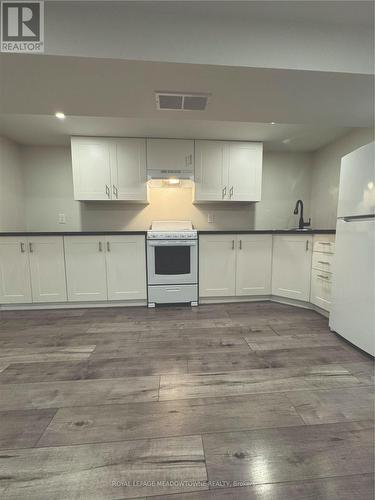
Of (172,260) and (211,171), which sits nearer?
(172,260)

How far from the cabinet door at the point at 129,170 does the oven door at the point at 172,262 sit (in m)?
0.76

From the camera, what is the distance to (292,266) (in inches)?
105

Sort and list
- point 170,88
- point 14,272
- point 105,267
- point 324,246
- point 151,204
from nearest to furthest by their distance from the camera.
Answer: point 170,88
point 324,246
point 14,272
point 105,267
point 151,204

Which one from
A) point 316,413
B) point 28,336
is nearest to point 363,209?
point 316,413

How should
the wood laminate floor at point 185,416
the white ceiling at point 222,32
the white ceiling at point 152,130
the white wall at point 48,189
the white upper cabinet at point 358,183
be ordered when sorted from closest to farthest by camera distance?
the wood laminate floor at point 185,416, the white ceiling at point 222,32, the white upper cabinet at point 358,183, the white ceiling at point 152,130, the white wall at point 48,189

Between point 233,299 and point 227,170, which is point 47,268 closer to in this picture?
point 233,299

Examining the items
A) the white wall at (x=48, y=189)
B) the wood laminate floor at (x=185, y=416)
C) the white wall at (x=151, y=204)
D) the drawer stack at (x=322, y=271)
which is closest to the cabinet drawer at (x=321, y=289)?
the drawer stack at (x=322, y=271)

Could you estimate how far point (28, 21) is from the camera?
1.00 metres

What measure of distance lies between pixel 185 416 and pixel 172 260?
5.71 ft

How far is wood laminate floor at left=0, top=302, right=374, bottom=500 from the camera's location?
32.3 inches

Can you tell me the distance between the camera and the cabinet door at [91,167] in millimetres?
2758

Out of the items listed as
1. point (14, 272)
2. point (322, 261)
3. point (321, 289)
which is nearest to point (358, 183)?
point (322, 261)

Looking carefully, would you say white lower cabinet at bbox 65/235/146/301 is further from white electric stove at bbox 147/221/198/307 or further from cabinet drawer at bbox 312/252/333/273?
cabinet drawer at bbox 312/252/333/273

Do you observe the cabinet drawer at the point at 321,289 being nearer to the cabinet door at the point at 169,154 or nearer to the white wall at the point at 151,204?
the white wall at the point at 151,204
